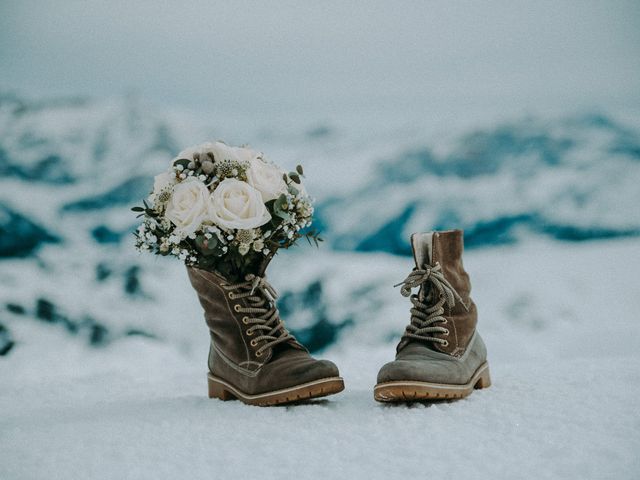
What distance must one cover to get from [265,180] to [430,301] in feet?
1.61

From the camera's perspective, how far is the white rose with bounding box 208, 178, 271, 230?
4.58 feet

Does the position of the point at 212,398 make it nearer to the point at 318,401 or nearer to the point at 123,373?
the point at 318,401

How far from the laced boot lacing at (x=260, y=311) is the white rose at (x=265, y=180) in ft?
0.67

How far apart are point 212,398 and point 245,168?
1.93 ft

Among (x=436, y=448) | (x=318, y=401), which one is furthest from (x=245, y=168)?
(x=436, y=448)

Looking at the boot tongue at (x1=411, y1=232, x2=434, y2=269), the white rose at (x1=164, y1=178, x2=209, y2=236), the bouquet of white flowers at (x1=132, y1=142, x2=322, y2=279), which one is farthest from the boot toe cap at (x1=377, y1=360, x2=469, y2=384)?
the white rose at (x1=164, y1=178, x2=209, y2=236)

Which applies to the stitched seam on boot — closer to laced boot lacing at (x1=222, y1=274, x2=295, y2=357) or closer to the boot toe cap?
laced boot lacing at (x1=222, y1=274, x2=295, y2=357)

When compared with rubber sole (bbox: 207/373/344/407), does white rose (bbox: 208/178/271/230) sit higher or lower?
higher

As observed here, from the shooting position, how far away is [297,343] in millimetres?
1530

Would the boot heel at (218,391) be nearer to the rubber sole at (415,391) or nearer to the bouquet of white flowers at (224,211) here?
the bouquet of white flowers at (224,211)

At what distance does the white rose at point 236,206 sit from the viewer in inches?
55.0

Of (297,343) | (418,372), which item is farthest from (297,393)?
(418,372)

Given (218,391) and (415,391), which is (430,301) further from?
(218,391)

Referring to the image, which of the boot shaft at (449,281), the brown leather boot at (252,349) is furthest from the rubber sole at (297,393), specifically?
the boot shaft at (449,281)
